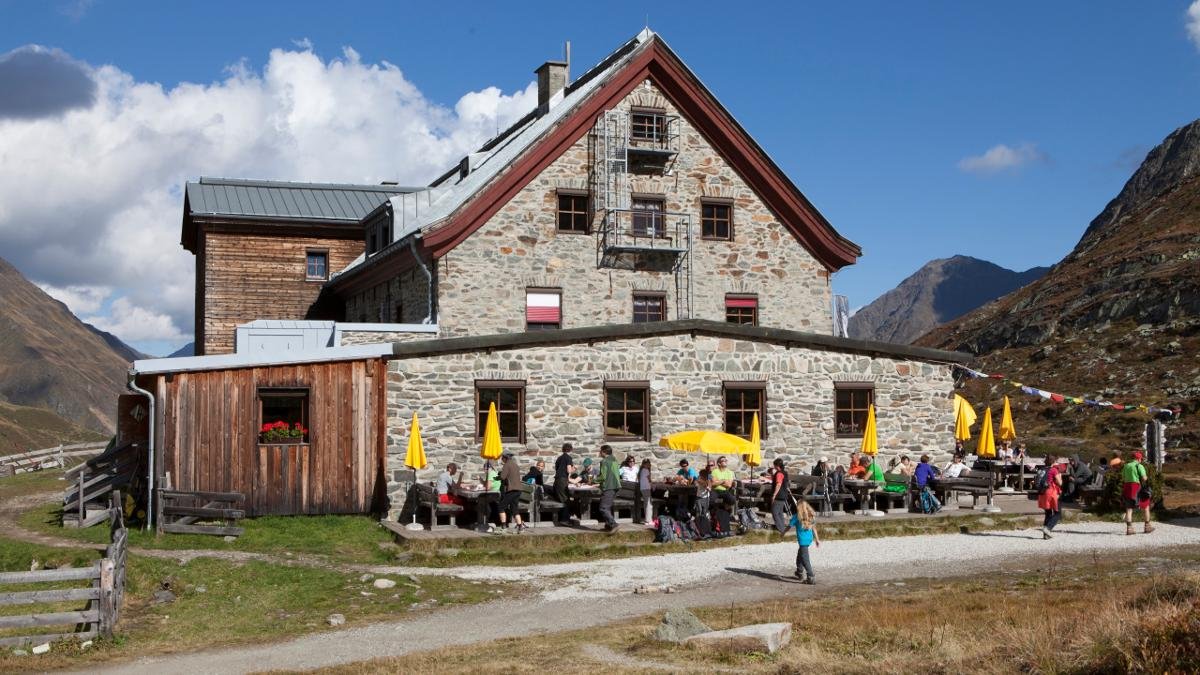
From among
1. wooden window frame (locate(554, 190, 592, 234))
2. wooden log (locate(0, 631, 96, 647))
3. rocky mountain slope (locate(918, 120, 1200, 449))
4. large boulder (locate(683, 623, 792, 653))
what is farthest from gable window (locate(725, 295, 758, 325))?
rocky mountain slope (locate(918, 120, 1200, 449))

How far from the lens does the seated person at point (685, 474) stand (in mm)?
24914

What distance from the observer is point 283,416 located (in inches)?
971

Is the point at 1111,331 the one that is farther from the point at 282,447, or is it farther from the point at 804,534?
the point at 282,447

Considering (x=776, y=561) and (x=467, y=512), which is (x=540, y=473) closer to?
→ (x=467, y=512)

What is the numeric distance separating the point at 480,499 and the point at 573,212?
1226 centimetres

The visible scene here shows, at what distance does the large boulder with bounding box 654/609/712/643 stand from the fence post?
22.5 ft

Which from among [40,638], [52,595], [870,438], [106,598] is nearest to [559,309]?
[870,438]

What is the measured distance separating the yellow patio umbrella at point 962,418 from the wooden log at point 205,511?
1741 cm

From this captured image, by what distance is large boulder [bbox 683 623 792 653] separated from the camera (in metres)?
13.0

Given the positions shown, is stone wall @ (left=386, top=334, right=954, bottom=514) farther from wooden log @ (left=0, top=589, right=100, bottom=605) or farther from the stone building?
wooden log @ (left=0, top=589, right=100, bottom=605)

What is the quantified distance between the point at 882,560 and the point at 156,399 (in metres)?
14.3

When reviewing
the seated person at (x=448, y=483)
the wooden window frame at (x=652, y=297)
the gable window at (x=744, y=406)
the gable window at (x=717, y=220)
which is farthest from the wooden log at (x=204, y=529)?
the gable window at (x=717, y=220)

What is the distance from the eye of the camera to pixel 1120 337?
6988 centimetres

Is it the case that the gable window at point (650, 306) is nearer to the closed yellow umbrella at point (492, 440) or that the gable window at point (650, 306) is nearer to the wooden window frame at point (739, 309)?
the wooden window frame at point (739, 309)
